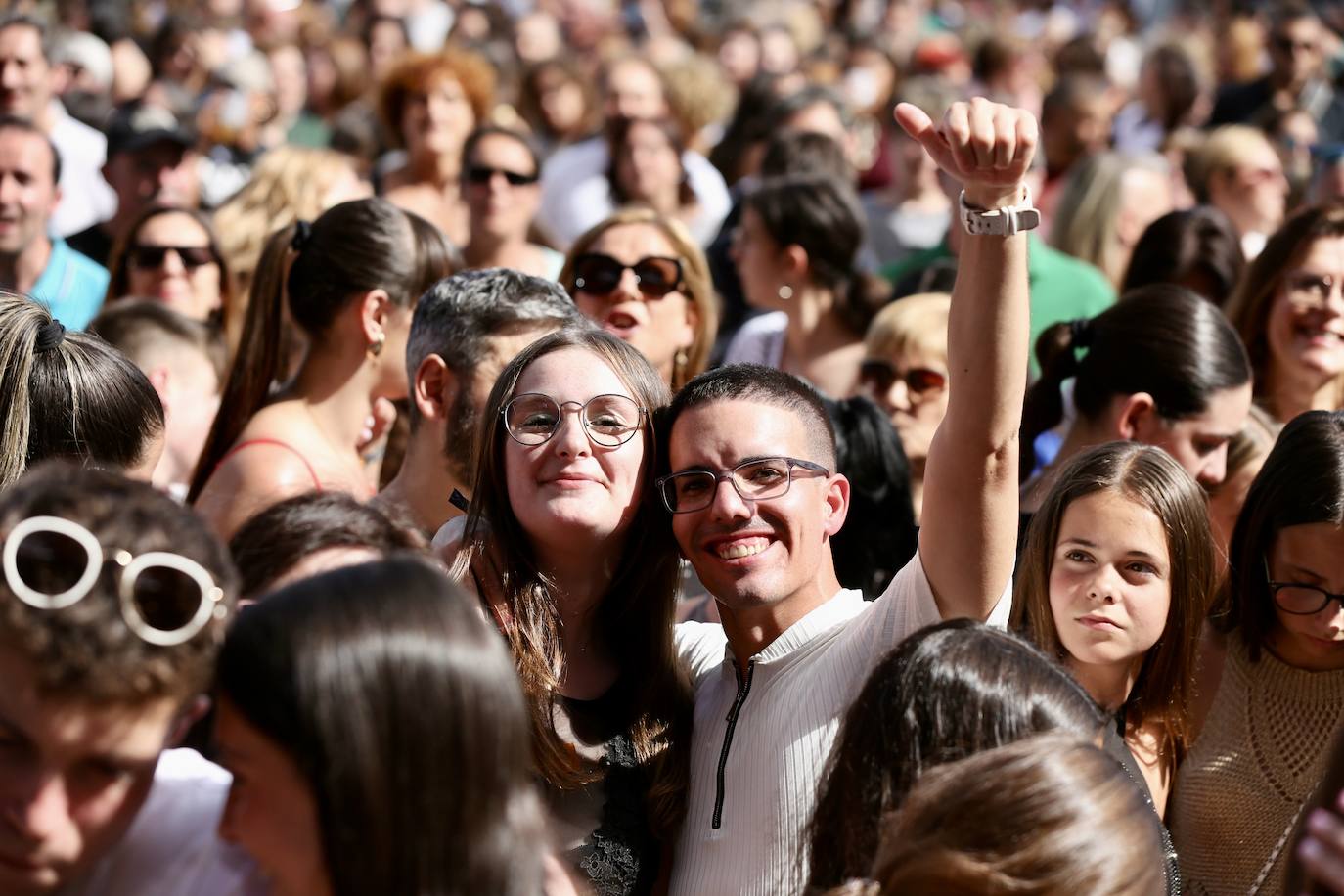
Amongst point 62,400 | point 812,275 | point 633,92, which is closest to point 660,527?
point 62,400

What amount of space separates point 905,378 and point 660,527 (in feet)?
6.28

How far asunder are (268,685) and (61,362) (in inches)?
54.4

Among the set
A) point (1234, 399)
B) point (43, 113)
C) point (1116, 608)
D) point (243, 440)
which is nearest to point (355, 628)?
point (1116, 608)

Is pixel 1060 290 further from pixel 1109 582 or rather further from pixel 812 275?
pixel 1109 582

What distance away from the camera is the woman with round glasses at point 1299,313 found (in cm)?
446

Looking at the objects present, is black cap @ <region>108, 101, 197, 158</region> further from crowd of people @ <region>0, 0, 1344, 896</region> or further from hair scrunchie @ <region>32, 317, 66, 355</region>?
hair scrunchie @ <region>32, 317, 66, 355</region>

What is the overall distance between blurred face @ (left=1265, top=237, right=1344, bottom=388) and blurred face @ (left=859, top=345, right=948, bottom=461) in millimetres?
996

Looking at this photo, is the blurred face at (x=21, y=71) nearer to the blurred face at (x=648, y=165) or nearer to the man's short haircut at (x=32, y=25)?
the man's short haircut at (x=32, y=25)

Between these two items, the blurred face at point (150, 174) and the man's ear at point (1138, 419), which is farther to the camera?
the blurred face at point (150, 174)

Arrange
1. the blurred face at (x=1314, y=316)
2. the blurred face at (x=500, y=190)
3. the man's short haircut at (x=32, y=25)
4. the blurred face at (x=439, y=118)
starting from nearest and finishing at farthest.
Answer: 1. the blurred face at (x=1314, y=316)
2. the blurred face at (x=500, y=190)
3. the blurred face at (x=439, y=118)
4. the man's short haircut at (x=32, y=25)

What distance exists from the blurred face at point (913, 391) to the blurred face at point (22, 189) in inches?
120

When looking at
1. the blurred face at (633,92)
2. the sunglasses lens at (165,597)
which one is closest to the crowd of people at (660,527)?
the sunglasses lens at (165,597)

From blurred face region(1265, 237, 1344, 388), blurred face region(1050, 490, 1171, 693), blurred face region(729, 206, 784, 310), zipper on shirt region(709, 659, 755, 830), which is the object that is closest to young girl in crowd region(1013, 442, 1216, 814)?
blurred face region(1050, 490, 1171, 693)

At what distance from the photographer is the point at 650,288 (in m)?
4.53
